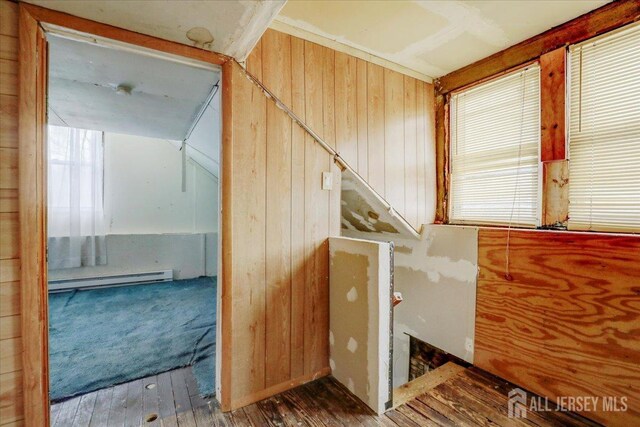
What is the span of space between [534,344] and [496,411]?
18.1 inches

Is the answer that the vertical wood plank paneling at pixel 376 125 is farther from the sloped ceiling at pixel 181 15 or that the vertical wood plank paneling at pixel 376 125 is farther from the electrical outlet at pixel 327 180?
the sloped ceiling at pixel 181 15

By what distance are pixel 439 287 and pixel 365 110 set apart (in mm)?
1432

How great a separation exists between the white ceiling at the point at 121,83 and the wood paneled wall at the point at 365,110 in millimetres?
432

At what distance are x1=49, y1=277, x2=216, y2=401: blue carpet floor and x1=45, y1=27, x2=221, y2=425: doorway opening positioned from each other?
0.04 feet

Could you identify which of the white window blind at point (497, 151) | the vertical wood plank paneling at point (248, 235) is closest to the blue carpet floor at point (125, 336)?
the vertical wood plank paneling at point (248, 235)

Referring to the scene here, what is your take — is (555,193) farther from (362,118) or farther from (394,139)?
(362,118)

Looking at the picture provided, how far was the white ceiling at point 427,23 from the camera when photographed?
161 centimetres

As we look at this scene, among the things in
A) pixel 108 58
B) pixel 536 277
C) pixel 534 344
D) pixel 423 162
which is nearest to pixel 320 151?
pixel 423 162

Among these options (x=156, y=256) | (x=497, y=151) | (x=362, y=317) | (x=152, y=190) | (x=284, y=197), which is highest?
(x=497, y=151)

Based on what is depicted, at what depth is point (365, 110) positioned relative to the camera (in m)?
2.09

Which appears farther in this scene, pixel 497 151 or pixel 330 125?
pixel 497 151

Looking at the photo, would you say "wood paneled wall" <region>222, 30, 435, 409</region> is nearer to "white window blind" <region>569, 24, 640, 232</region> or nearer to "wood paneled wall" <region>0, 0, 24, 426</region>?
"wood paneled wall" <region>0, 0, 24, 426</region>

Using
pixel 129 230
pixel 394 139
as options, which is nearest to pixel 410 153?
pixel 394 139

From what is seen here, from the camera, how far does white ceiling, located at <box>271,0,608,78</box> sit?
161cm
